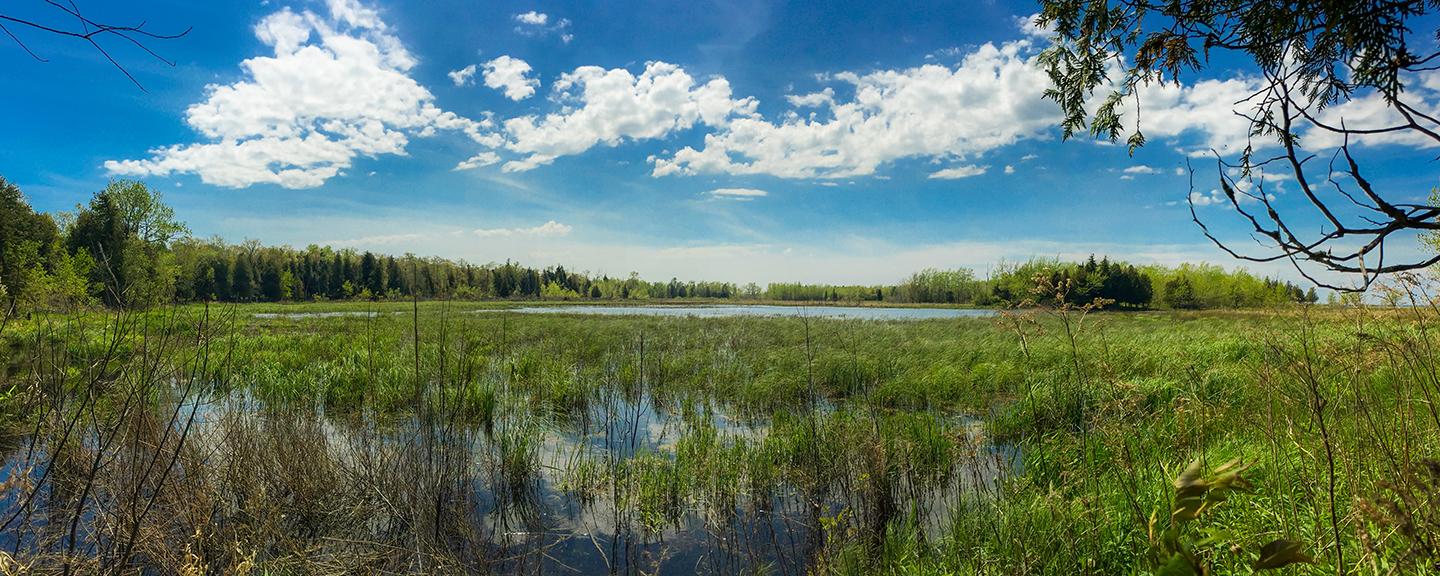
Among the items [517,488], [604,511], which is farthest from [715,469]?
[517,488]

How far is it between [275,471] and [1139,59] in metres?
7.76

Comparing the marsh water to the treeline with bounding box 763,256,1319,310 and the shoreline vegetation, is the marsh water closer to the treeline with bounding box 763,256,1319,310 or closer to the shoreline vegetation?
the shoreline vegetation

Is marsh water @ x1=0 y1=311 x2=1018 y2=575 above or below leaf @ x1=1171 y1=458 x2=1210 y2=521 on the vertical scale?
below

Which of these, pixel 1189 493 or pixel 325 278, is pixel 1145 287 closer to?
pixel 1189 493

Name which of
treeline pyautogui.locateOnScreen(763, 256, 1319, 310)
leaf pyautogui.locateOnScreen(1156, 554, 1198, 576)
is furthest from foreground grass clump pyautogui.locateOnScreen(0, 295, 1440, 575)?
treeline pyautogui.locateOnScreen(763, 256, 1319, 310)

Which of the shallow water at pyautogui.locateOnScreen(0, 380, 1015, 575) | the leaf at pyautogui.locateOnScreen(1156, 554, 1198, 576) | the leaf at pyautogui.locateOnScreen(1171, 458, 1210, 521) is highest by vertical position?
the leaf at pyautogui.locateOnScreen(1171, 458, 1210, 521)

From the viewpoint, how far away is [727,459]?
6773mm

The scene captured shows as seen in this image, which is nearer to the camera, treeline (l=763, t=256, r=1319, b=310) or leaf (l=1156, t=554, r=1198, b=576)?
leaf (l=1156, t=554, r=1198, b=576)

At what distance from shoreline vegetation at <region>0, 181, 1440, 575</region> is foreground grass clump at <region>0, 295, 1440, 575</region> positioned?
1.7 inches

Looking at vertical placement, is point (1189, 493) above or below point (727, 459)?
above

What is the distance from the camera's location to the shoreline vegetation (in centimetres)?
259

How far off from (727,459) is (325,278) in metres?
81.5

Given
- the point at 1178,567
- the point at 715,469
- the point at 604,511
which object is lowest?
the point at 604,511

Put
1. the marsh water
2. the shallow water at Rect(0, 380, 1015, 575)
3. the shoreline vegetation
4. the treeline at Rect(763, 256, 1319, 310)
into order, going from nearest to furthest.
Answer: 1. the shoreline vegetation
2. the marsh water
3. the shallow water at Rect(0, 380, 1015, 575)
4. the treeline at Rect(763, 256, 1319, 310)
